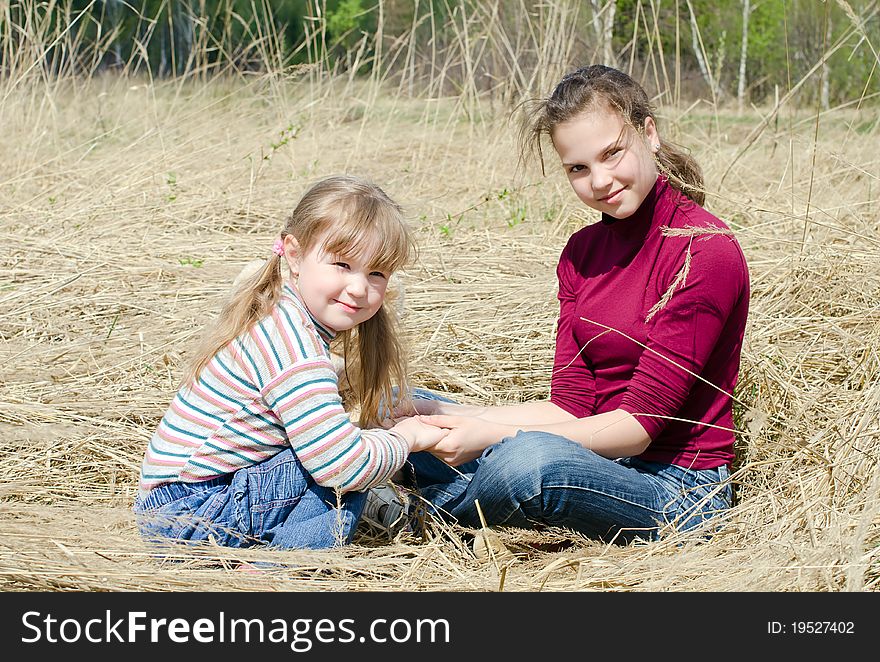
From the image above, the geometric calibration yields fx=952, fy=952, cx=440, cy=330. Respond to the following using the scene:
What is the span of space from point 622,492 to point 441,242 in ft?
6.42

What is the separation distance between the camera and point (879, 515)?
1568 millimetres

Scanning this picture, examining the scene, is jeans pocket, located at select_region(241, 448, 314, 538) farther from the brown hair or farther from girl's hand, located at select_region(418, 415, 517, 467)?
the brown hair

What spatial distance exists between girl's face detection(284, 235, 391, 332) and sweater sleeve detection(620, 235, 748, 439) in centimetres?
53

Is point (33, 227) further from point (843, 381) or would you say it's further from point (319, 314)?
point (843, 381)

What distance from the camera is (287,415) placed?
64.7 inches

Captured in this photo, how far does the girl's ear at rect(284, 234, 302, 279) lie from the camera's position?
1.76m

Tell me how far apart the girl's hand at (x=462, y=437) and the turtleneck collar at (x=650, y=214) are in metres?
0.48

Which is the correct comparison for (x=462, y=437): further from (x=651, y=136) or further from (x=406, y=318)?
(x=406, y=318)

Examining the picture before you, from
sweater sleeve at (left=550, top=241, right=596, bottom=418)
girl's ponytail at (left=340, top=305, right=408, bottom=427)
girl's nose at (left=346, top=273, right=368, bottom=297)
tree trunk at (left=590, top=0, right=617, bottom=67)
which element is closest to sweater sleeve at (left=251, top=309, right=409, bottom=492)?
girl's nose at (left=346, top=273, right=368, bottom=297)

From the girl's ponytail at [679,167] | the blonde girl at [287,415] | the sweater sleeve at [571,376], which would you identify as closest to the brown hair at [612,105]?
the girl's ponytail at [679,167]

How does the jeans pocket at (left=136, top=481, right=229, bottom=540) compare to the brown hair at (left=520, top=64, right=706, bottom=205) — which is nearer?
the jeans pocket at (left=136, top=481, right=229, bottom=540)

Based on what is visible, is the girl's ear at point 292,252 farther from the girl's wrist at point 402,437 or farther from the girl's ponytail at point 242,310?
the girl's wrist at point 402,437

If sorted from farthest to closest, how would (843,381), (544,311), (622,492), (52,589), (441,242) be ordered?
(441,242) < (544,311) < (843,381) < (622,492) < (52,589)

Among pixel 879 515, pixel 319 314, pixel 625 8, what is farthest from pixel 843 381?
pixel 625 8
